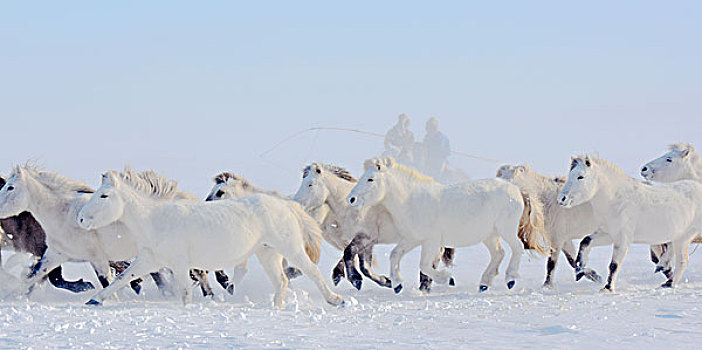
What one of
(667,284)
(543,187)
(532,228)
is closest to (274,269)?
(532,228)

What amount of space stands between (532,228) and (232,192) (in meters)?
3.78

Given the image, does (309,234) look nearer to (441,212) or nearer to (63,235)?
(441,212)

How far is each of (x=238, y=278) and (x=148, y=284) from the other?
53.1 inches

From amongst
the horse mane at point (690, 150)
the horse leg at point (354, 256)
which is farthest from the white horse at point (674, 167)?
the horse leg at point (354, 256)

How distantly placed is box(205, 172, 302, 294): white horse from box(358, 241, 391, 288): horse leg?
0.81 meters

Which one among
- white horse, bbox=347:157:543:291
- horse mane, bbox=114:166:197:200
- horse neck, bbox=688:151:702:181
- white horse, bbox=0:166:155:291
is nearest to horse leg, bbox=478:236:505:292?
white horse, bbox=347:157:543:291

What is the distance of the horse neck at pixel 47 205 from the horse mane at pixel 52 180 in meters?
0.07

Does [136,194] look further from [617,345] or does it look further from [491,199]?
[617,345]

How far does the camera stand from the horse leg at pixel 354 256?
10.4 m

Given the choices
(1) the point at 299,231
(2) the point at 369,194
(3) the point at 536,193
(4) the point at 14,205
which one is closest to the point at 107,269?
(4) the point at 14,205

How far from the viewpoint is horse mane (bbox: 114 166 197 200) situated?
28.6ft

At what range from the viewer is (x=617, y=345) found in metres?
5.91

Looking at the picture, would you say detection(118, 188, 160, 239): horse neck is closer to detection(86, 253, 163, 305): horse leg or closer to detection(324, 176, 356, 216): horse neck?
detection(86, 253, 163, 305): horse leg

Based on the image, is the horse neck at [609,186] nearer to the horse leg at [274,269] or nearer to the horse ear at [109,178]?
the horse leg at [274,269]
